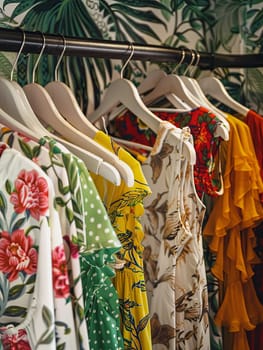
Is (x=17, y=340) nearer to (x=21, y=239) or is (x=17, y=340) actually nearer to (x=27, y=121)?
(x=21, y=239)

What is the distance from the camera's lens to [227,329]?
169 centimetres

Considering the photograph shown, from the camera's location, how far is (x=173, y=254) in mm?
1257

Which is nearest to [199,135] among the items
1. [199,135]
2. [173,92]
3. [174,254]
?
[199,135]

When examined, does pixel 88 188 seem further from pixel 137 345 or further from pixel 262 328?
pixel 262 328

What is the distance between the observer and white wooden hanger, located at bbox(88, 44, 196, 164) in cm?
122

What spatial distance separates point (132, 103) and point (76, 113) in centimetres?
19

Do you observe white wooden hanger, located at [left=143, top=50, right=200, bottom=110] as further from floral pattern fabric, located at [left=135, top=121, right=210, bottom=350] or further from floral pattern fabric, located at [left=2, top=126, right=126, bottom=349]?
floral pattern fabric, located at [left=2, top=126, right=126, bottom=349]

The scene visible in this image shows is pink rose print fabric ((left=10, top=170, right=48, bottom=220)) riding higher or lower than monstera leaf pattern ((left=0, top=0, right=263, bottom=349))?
lower

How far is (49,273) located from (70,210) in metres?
0.12

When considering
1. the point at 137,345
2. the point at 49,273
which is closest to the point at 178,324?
the point at 137,345

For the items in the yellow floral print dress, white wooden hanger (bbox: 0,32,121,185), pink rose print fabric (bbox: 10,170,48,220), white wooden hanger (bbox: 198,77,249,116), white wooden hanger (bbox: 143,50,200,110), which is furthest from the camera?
white wooden hanger (bbox: 198,77,249,116)

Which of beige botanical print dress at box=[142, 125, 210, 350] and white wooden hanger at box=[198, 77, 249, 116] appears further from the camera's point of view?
white wooden hanger at box=[198, 77, 249, 116]

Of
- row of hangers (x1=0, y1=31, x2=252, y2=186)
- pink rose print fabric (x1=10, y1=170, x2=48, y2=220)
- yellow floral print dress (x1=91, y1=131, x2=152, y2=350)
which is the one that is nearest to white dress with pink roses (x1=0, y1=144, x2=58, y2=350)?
pink rose print fabric (x1=10, y1=170, x2=48, y2=220)

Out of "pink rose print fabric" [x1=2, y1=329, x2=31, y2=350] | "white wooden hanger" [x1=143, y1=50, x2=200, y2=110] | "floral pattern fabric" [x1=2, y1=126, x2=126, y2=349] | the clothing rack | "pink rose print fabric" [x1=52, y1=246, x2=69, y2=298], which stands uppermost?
the clothing rack
